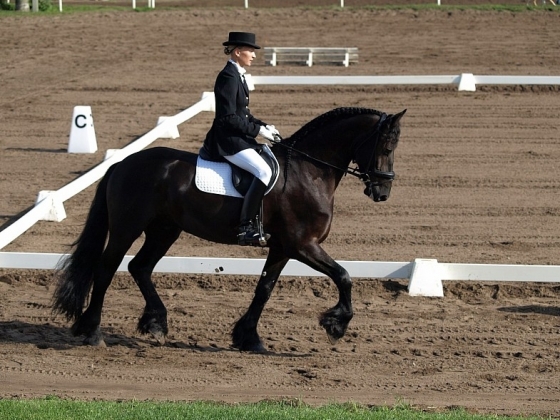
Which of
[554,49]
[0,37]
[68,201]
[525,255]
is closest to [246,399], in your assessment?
[525,255]

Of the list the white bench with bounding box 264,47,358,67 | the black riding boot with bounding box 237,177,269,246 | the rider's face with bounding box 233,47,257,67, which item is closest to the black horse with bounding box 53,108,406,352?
the black riding boot with bounding box 237,177,269,246

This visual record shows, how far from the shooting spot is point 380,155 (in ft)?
30.6

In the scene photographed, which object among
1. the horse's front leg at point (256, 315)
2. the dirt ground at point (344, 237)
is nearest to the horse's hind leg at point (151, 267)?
the dirt ground at point (344, 237)

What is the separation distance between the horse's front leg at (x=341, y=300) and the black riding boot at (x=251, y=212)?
47 cm

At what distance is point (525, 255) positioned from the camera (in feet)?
41.2

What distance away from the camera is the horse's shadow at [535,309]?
35.0 feet

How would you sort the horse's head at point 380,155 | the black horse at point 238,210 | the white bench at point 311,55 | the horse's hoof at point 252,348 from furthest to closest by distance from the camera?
the white bench at point 311,55 → the horse's hoof at point 252,348 → the black horse at point 238,210 → the horse's head at point 380,155

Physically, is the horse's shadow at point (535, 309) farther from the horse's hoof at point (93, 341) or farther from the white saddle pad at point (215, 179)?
the horse's hoof at point (93, 341)

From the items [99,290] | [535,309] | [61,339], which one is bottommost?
[61,339]

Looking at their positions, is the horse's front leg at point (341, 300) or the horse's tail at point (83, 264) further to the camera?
the horse's tail at point (83, 264)

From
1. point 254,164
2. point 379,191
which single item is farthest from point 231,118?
point 379,191

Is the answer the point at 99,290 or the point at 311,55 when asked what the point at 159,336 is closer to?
the point at 99,290

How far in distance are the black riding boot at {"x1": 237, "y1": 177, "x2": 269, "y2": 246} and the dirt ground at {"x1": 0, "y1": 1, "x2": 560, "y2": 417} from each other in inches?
41.3

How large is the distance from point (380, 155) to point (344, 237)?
411cm
